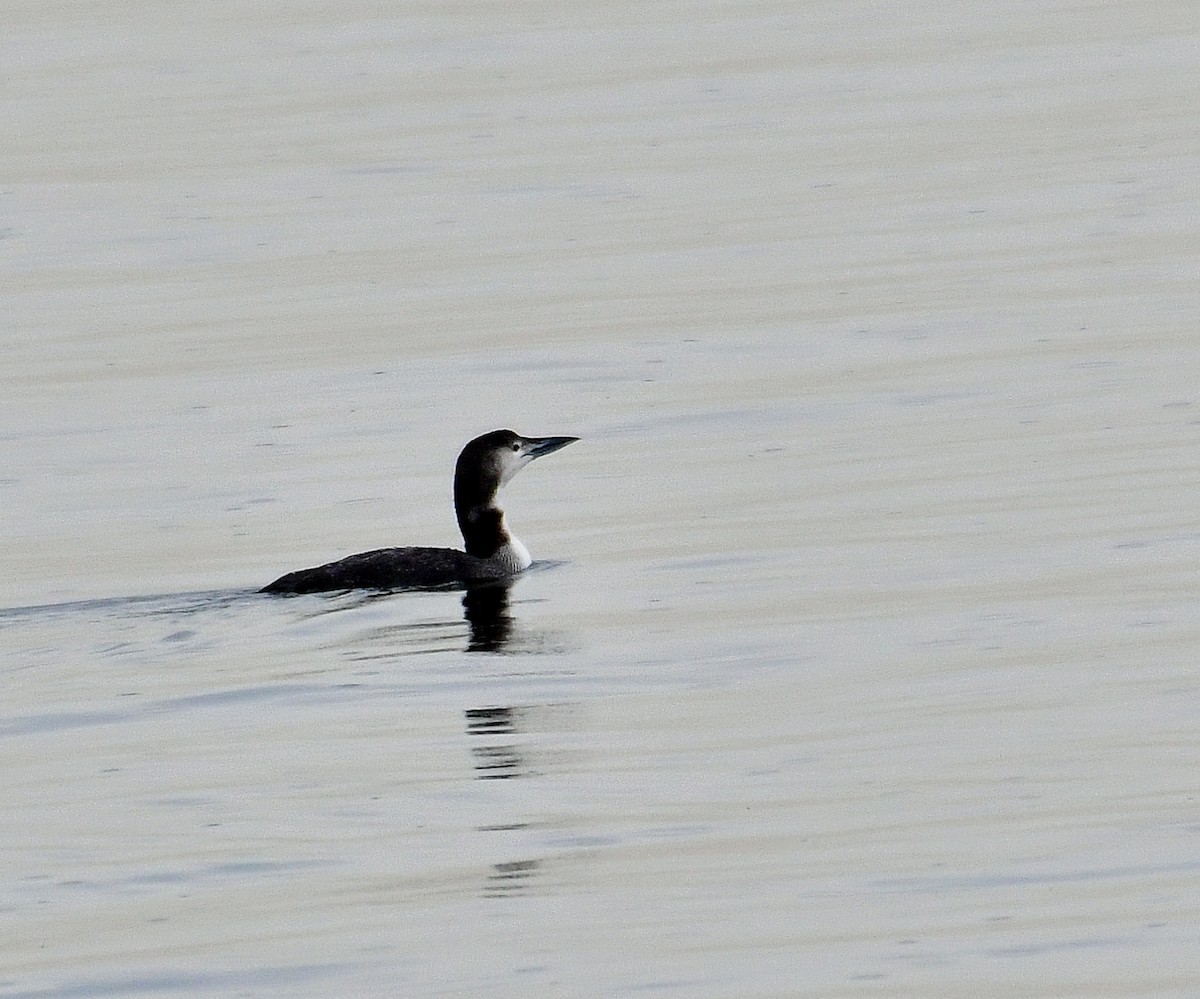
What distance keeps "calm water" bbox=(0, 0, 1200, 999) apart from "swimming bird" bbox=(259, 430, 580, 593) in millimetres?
208

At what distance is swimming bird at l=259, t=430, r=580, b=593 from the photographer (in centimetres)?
1235

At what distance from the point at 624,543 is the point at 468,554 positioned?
0.74 m

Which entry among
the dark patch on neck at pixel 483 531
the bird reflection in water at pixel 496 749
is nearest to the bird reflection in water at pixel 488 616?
the dark patch on neck at pixel 483 531

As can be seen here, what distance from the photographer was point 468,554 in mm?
13336

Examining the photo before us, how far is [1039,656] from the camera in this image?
10164 millimetres

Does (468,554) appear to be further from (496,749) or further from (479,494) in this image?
(496,749)


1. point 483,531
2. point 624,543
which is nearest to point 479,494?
point 483,531

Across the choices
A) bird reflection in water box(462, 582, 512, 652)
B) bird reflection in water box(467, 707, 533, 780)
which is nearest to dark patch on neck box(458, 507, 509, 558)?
bird reflection in water box(462, 582, 512, 652)

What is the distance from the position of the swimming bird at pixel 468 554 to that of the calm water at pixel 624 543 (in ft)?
0.68

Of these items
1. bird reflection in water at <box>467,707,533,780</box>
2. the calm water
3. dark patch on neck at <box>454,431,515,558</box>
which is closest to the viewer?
the calm water

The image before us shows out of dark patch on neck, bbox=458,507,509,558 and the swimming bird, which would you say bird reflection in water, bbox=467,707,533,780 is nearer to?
the swimming bird

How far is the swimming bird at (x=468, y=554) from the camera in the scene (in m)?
12.4

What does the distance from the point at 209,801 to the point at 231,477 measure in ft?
22.8

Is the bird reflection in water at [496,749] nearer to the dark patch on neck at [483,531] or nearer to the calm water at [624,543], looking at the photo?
the calm water at [624,543]
